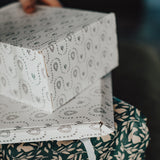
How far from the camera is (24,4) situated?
86 cm

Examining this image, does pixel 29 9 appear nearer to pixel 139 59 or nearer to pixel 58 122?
pixel 58 122

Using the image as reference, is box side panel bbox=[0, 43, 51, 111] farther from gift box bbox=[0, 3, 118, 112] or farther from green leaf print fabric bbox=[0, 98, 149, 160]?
green leaf print fabric bbox=[0, 98, 149, 160]

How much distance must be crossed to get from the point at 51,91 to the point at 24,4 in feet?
1.27

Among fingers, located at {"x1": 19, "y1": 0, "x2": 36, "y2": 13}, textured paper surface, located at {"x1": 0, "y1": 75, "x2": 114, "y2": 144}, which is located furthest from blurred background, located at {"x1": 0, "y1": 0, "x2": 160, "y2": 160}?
textured paper surface, located at {"x1": 0, "y1": 75, "x2": 114, "y2": 144}

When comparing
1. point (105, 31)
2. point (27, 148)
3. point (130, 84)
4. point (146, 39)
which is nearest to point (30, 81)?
point (27, 148)

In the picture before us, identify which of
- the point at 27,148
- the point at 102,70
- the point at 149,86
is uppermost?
the point at 102,70

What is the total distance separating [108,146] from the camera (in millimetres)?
656

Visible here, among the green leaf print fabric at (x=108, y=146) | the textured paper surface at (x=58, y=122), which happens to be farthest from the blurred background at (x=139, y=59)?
the textured paper surface at (x=58, y=122)

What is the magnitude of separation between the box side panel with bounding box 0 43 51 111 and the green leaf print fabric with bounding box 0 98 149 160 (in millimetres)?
103

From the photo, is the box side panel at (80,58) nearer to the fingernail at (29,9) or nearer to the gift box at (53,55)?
the gift box at (53,55)

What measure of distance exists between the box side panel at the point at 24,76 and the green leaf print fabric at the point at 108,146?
0.34 feet

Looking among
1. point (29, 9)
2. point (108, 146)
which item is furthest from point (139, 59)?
point (108, 146)

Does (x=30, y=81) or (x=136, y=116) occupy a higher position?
(x=30, y=81)

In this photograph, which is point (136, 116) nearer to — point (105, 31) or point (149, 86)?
point (105, 31)
